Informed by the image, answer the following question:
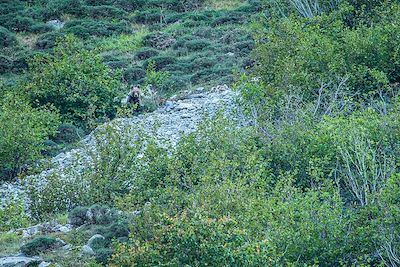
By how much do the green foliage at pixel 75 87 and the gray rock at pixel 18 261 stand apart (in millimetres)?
15260

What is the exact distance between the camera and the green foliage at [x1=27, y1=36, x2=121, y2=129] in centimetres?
3303

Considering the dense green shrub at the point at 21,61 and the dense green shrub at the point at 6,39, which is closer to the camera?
the dense green shrub at the point at 21,61

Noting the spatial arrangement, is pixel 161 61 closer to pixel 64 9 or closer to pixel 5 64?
pixel 5 64

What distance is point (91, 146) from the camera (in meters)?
24.1

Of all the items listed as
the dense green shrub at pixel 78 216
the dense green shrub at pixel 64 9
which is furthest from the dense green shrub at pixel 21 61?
the dense green shrub at pixel 78 216

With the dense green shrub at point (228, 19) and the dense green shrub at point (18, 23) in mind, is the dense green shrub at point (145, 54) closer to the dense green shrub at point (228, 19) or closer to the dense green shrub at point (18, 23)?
the dense green shrub at point (228, 19)

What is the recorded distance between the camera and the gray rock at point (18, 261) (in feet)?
56.2

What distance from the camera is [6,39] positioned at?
46.6 metres

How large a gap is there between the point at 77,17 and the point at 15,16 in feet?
10.9

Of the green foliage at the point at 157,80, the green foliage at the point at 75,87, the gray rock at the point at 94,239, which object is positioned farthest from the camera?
the green foliage at the point at 157,80

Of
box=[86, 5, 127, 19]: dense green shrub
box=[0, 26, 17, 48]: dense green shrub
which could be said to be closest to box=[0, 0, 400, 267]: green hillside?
box=[0, 26, 17, 48]: dense green shrub

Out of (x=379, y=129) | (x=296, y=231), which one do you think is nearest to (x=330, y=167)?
(x=379, y=129)

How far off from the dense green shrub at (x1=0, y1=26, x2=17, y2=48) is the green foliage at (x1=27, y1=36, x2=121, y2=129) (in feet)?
40.2

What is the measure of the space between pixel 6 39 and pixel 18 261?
30.9 meters
